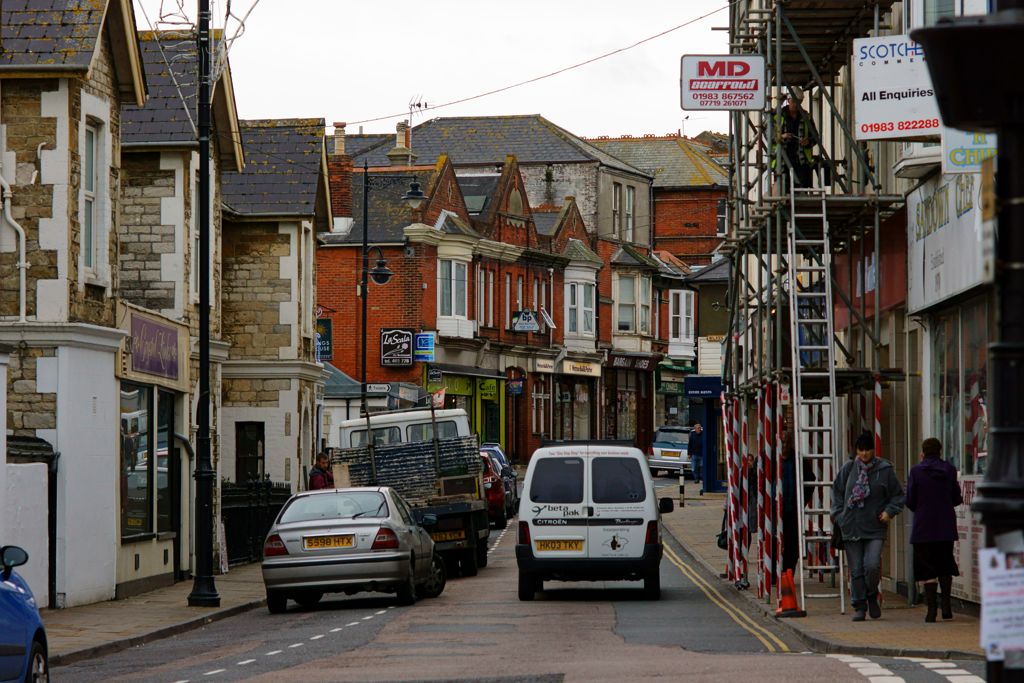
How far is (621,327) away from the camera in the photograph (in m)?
78.4

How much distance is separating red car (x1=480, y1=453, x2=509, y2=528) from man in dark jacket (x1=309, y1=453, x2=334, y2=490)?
895 centimetres

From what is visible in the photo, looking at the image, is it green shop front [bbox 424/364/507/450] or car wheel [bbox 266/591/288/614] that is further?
green shop front [bbox 424/364/507/450]

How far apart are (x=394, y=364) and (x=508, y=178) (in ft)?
39.1

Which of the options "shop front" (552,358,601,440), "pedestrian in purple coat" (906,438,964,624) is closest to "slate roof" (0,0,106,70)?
"pedestrian in purple coat" (906,438,964,624)

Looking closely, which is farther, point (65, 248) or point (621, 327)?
point (621, 327)

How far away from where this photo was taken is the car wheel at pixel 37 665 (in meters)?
10.9

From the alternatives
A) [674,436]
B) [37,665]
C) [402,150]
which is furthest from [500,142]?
[37,665]

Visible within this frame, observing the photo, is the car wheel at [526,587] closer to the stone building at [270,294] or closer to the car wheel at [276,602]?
the car wheel at [276,602]

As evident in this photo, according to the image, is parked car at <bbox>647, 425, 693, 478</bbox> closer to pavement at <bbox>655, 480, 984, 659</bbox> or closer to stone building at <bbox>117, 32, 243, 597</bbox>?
stone building at <bbox>117, 32, 243, 597</bbox>

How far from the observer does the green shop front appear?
6224cm

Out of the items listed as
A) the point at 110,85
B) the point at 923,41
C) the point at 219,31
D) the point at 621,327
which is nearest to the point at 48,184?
the point at 110,85

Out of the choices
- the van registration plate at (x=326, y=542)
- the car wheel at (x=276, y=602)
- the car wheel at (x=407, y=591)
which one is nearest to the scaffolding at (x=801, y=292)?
the car wheel at (x=407, y=591)

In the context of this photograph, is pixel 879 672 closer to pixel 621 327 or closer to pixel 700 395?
pixel 700 395

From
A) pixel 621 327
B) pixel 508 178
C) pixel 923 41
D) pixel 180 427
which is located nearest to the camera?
pixel 923 41
